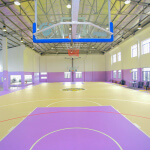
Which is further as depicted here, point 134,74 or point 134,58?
point 134,74

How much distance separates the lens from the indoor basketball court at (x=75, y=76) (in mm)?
3494

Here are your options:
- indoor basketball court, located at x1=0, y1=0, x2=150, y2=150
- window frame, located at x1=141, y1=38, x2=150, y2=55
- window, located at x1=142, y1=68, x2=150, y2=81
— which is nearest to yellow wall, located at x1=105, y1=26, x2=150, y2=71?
indoor basketball court, located at x1=0, y1=0, x2=150, y2=150

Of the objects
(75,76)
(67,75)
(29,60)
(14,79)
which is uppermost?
(29,60)

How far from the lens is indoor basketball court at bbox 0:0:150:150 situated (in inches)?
138

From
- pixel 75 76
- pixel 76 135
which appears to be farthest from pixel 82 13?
pixel 75 76

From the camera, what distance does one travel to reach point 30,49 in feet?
76.9

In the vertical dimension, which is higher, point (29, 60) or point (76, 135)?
point (29, 60)

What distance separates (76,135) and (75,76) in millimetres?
26498

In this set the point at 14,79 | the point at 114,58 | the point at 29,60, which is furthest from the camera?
the point at 114,58

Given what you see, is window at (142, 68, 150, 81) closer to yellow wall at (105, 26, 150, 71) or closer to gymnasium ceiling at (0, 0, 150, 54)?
yellow wall at (105, 26, 150, 71)

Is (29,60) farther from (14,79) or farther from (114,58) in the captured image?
(114,58)

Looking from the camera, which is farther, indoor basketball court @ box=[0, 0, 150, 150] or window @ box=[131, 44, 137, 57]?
window @ box=[131, 44, 137, 57]

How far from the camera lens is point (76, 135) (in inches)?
138

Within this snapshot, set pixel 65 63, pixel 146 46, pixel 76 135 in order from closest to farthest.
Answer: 1. pixel 76 135
2. pixel 146 46
3. pixel 65 63
